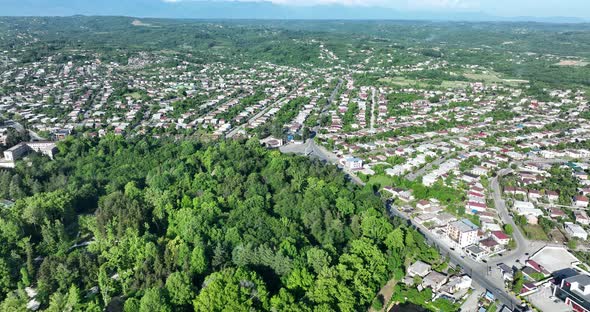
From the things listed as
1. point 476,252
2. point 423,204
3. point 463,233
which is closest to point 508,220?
point 423,204

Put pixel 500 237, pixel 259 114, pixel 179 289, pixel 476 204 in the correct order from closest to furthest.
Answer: pixel 179 289
pixel 500 237
pixel 476 204
pixel 259 114

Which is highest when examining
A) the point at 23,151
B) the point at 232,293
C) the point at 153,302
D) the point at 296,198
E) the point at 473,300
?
the point at 232,293

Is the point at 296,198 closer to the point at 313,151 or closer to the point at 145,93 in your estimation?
the point at 313,151

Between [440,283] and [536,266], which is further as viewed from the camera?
→ [536,266]

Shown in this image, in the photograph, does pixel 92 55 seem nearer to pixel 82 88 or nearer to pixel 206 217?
pixel 82 88

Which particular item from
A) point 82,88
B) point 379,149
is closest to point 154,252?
point 379,149

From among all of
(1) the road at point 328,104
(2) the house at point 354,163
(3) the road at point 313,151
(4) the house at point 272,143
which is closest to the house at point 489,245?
(3) the road at point 313,151

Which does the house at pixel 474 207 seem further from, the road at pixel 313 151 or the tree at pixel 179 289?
the tree at pixel 179 289
